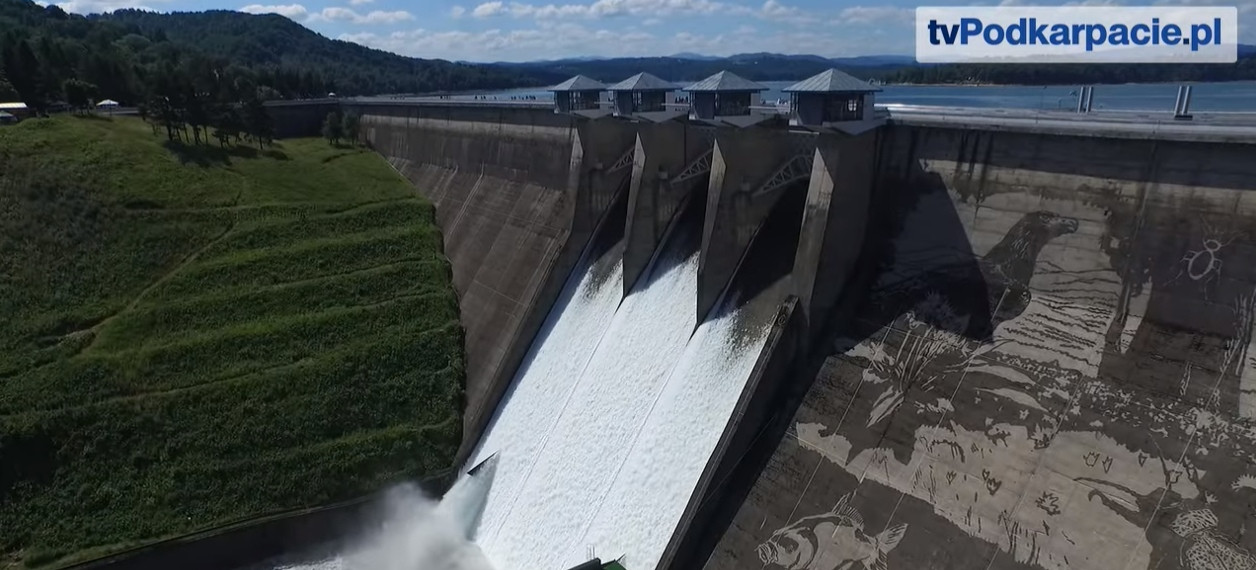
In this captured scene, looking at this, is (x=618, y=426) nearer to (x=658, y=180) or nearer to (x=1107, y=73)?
(x=658, y=180)

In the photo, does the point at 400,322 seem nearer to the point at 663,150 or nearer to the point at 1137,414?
the point at 663,150

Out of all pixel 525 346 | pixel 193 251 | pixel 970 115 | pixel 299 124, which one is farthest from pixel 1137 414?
pixel 299 124

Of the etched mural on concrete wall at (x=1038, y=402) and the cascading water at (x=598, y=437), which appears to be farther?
the cascading water at (x=598, y=437)

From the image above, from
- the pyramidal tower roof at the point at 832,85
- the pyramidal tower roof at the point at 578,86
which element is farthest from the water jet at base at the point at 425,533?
the pyramidal tower roof at the point at 832,85

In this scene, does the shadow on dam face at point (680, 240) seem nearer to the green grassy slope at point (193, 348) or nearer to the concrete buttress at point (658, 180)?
the concrete buttress at point (658, 180)

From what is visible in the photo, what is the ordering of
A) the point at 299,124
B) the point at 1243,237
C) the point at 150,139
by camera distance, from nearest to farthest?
the point at 1243,237 → the point at 150,139 → the point at 299,124

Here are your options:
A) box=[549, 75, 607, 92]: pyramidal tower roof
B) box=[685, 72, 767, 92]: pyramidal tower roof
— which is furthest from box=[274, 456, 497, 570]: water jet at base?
box=[549, 75, 607, 92]: pyramidal tower roof
